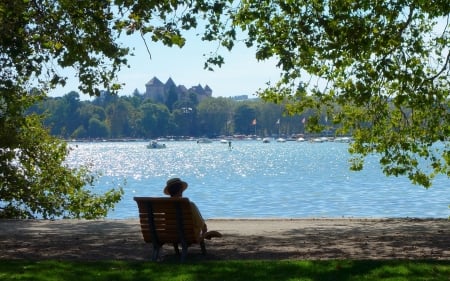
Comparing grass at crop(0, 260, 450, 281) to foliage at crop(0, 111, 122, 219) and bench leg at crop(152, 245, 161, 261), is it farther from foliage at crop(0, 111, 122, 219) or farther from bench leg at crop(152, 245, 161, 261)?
foliage at crop(0, 111, 122, 219)

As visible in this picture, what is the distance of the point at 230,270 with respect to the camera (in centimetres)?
1020

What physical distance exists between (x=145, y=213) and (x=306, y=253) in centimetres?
238

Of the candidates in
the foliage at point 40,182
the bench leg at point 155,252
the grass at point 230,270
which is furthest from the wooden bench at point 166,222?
the foliage at point 40,182

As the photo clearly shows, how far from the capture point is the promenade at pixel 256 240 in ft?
38.3

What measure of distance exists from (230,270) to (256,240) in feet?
10.6

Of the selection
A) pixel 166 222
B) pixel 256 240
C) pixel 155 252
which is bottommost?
pixel 256 240

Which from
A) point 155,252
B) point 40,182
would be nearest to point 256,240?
point 155,252

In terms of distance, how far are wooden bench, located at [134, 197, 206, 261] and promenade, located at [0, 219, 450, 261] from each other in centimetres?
41

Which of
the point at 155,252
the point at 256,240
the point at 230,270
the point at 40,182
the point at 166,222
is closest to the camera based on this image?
the point at 230,270

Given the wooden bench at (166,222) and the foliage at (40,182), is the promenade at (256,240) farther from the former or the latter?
the foliage at (40,182)

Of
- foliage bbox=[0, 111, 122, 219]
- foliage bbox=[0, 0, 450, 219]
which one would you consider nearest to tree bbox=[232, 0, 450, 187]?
foliage bbox=[0, 0, 450, 219]

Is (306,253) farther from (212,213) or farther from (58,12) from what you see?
(212,213)

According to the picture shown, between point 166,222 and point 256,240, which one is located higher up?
point 166,222

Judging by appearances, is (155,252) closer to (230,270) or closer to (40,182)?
(230,270)
